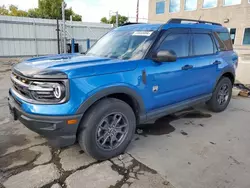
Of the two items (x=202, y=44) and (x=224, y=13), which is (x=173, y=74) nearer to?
(x=202, y=44)

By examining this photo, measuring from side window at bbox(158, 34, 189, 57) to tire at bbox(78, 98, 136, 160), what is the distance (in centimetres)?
116

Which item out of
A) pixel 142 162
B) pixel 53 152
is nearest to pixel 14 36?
pixel 53 152

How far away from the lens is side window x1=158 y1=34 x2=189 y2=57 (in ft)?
10.3

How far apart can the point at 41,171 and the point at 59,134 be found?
23.2 inches

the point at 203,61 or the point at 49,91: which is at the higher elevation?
the point at 203,61

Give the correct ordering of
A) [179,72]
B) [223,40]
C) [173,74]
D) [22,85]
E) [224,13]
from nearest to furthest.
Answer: [22,85] < [173,74] < [179,72] < [223,40] < [224,13]

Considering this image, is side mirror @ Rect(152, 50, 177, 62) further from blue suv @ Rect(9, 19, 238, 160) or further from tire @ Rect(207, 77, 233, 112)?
tire @ Rect(207, 77, 233, 112)

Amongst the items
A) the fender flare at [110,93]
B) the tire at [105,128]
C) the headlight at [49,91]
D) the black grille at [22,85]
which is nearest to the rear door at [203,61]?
the fender flare at [110,93]

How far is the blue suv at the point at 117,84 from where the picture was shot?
85.8 inches

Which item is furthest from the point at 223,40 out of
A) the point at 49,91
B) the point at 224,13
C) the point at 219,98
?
the point at 224,13

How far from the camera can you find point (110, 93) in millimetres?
2455

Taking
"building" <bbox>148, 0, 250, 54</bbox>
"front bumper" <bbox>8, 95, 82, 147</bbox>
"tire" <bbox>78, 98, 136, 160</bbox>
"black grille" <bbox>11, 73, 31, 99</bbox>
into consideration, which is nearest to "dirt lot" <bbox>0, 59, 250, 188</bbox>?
"tire" <bbox>78, 98, 136, 160</bbox>

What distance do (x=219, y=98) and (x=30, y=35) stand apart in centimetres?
1235

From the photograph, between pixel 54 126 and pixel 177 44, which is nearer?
pixel 54 126
